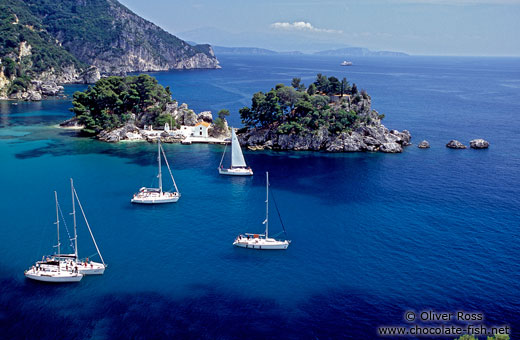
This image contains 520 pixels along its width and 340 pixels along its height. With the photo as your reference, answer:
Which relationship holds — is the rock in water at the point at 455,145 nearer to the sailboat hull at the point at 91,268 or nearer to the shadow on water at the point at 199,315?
the shadow on water at the point at 199,315

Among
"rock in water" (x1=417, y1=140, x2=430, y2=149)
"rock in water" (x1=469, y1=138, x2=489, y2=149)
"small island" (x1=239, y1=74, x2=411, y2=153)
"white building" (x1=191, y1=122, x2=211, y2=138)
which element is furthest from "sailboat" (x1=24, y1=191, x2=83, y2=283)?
"rock in water" (x1=469, y1=138, x2=489, y2=149)

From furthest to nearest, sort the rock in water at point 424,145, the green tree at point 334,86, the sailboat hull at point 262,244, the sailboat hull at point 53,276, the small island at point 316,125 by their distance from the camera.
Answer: the green tree at point 334,86 < the rock in water at point 424,145 < the small island at point 316,125 < the sailboat hull at point 262,244 < the sailboat hull at point 53,276

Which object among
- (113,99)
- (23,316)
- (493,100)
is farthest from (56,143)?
(493,100)

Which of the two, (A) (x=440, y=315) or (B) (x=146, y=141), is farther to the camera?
(B) (x=146, y=141)

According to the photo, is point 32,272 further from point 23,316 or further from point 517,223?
point 517,223

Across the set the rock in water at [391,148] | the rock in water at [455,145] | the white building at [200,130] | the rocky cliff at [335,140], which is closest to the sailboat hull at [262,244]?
the rocky cliff at [335,140]
